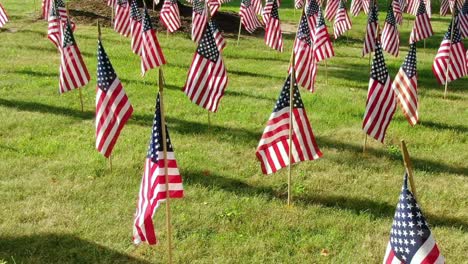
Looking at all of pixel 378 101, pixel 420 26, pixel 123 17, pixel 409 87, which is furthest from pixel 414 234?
pixel 123 17

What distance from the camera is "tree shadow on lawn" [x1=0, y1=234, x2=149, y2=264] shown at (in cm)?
738

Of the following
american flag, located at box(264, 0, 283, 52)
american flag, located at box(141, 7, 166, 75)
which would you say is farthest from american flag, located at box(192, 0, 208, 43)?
american flag, located at box(141, 7, 166, 75)

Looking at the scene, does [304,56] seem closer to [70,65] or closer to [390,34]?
[70,65]

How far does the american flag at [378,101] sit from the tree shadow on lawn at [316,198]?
156 centimetres

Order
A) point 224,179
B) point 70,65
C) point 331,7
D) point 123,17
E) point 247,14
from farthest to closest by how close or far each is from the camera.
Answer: point 331,7 < point 247,14 < point 123,17 < point 70,65 < point 224,179

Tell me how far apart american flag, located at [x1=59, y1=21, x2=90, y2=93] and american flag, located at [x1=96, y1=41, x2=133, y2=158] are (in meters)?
3.22

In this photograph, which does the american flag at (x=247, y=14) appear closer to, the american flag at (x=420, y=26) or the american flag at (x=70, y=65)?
the american flag at (x=420, y=26)

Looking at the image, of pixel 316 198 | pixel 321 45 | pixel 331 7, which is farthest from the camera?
pixel 331 7

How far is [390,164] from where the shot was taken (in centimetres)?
1090

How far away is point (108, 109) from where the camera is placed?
31.0ft

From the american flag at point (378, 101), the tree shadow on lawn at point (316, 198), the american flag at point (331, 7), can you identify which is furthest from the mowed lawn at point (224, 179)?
the american flag at point (331, 7)

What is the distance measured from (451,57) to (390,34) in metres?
3.96

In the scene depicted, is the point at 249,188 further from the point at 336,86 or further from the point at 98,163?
the point at 336,86

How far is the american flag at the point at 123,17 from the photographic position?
19766 mm
